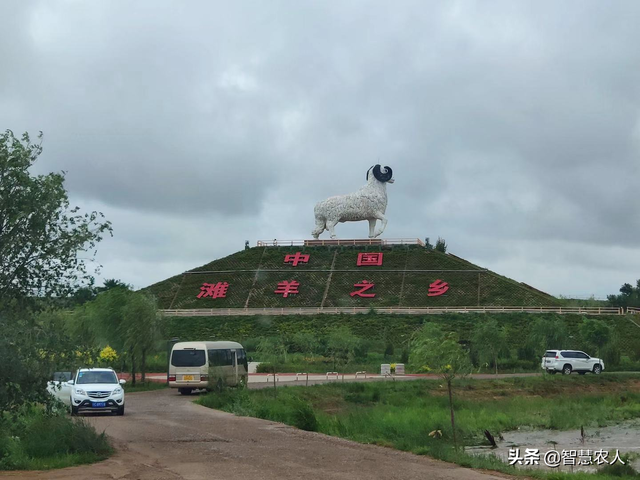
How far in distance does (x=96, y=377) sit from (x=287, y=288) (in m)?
52.3

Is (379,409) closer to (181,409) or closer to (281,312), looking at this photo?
(181,409)

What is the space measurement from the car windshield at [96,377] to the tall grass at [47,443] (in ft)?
25.0

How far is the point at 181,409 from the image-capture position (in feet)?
89.2

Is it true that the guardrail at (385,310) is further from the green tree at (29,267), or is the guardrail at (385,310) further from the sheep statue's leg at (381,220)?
the green tree at (29,267)

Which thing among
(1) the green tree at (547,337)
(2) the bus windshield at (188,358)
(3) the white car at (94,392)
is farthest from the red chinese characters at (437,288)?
(3) the white car at (94,392)

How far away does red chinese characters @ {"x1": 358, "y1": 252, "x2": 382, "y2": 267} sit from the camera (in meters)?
81.2

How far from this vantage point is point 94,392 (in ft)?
Result: 80.5

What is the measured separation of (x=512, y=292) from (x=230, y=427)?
54.8 m

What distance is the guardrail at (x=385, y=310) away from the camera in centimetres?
6662

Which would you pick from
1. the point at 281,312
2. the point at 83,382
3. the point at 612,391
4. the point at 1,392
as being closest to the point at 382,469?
the point at 1,392

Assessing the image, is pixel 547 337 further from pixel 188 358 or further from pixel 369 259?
pixel 369 259

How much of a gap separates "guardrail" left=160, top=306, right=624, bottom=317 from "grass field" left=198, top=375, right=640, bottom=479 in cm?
2312

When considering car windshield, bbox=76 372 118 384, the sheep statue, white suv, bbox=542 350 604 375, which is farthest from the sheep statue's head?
car windshield, bbox=76 372 118 384

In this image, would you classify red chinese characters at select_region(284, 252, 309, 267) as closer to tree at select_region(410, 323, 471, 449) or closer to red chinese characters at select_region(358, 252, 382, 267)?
red chinese characters at select_region(358, 252, 382, 267)
